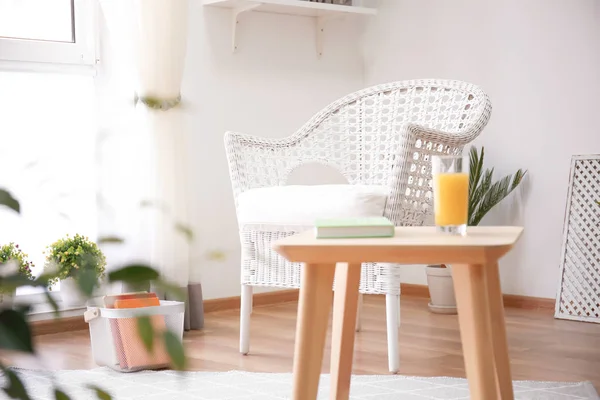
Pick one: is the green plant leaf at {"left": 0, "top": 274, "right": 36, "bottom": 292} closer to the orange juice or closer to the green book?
the green book

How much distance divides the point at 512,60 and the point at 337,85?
872 mm

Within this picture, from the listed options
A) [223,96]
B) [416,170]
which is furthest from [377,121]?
[223,96]

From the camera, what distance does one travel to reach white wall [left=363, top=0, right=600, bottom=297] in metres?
3.28

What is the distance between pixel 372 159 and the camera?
301cm

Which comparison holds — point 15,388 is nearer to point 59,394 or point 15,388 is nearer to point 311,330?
point 59,394

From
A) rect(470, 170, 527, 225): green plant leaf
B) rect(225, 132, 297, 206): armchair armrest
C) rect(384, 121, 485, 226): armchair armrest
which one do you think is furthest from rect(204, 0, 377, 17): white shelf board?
rect(384, 121, 485, 226): armchair armrest

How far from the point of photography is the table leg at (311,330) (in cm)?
145

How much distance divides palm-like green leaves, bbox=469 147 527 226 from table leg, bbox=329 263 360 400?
1.67m

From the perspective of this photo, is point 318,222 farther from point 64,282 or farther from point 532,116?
point 532,116

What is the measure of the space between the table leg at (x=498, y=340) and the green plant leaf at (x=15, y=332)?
1.46 metres

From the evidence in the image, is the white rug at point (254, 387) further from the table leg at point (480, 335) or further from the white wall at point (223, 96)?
the white wall at point (223, 96)

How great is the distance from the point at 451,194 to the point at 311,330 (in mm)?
379

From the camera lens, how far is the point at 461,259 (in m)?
1.33

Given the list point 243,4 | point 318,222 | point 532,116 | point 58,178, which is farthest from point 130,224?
point 318,222
